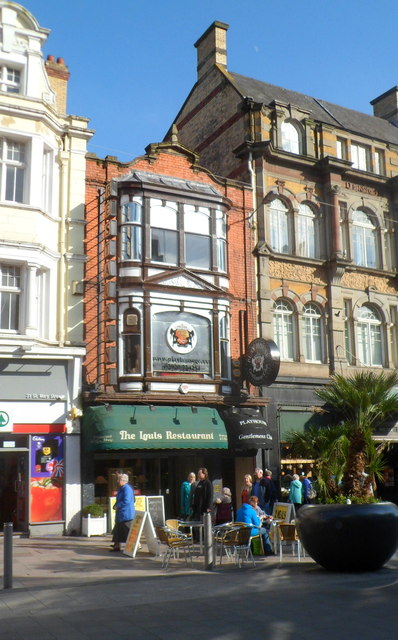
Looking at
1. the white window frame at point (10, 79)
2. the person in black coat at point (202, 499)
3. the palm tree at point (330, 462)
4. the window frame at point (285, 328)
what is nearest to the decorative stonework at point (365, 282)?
the window frame at point (285, 328)

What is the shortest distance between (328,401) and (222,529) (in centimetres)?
928

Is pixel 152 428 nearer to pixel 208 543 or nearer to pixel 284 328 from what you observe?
pixel 208 543

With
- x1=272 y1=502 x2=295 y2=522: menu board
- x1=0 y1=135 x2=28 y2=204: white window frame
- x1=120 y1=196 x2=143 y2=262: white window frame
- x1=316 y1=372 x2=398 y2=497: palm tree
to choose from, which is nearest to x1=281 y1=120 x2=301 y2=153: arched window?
x1=120 y1=196 x2=143 y2=262: white window frame

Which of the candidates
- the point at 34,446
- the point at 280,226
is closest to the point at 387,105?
the point at 280,226

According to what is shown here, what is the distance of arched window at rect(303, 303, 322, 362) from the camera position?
931 inches

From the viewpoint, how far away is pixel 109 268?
770 inches

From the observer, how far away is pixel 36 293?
18578mm

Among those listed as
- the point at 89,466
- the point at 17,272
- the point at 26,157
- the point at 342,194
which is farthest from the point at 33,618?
the point at 342,194

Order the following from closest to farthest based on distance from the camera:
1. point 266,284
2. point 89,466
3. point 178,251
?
point 89,466 → point 178,251 → point 266,284

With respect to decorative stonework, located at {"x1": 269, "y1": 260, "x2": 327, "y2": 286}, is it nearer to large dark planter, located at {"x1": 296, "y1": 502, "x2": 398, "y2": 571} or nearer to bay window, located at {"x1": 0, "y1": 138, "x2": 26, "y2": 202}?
bay window, located at {"x1": 0, "y1": 138, "x2": 26, "y2": 202}

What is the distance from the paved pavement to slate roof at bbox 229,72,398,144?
1869 centimetres

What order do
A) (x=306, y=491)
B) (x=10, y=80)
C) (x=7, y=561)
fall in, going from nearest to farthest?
1. (x=7, y=561)
2. (x=10, y=80)
3. (x=306, y=491)

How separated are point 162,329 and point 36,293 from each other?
3.84 metres

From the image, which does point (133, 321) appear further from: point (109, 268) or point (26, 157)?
point (26, 157)
